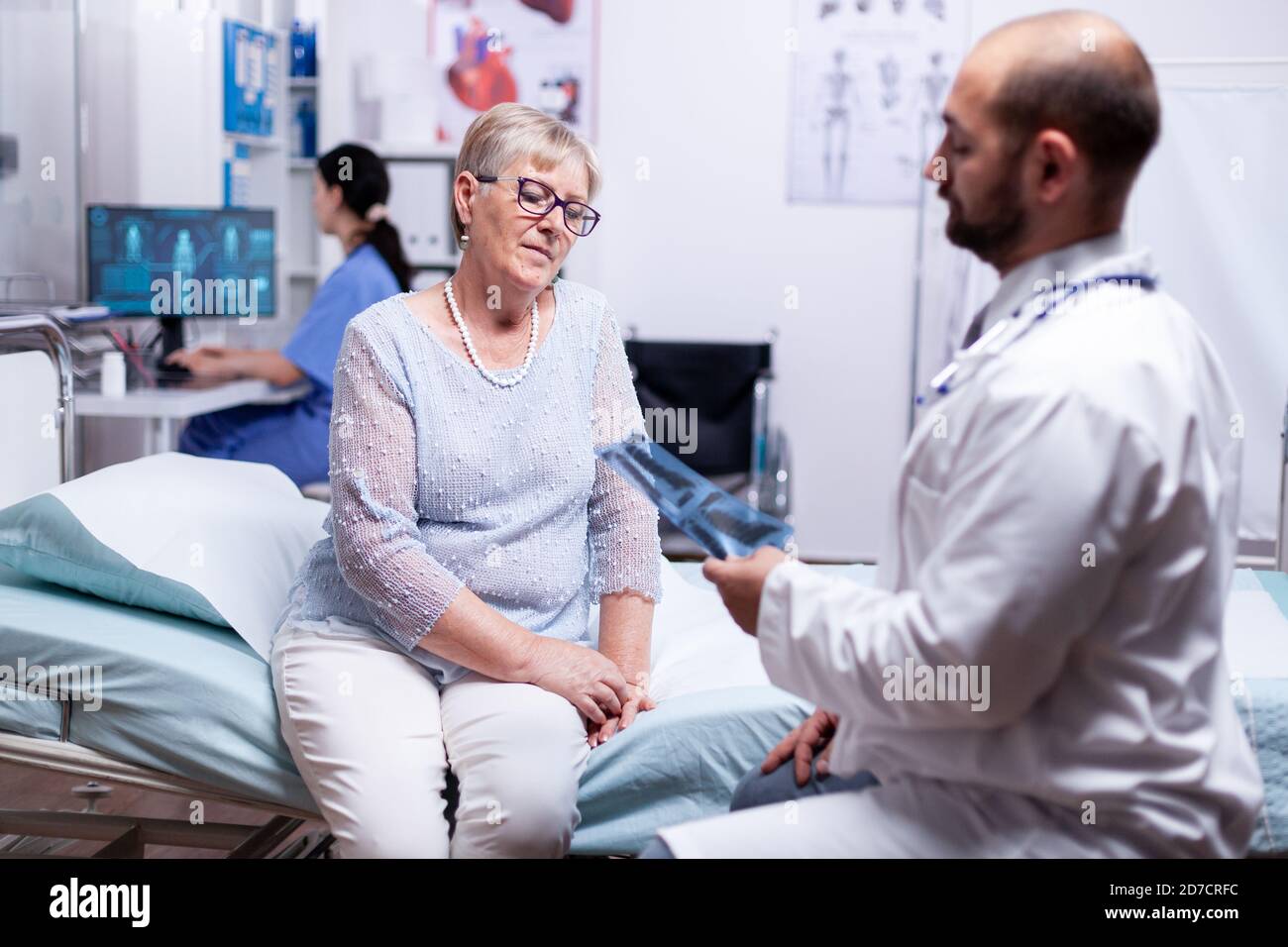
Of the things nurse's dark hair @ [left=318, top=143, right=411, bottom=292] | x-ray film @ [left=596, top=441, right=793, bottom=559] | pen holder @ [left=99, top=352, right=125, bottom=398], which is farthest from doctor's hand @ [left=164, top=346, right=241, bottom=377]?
x-ray film @ [left=596, top=441, right=793, bottom=559]

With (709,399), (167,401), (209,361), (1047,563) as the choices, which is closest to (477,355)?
(1047,563)

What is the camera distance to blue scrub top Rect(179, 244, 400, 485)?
332 cm

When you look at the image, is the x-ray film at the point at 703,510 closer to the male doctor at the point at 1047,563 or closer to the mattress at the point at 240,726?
the male doctor at the point at 1047,563

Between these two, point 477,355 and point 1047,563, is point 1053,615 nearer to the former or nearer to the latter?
point 1047,563

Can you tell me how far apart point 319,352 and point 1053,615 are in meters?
2.68

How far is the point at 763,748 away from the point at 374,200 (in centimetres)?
227

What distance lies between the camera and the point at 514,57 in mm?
4590

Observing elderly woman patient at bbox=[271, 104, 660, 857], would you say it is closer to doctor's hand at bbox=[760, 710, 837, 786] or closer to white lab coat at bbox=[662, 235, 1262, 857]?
doctor's hand at bbox=[760, 710, 837, 786]

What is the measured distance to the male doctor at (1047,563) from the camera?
36.7 inches

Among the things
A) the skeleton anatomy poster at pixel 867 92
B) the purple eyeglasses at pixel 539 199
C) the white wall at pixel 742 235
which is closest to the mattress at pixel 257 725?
the purple eyeglasses at pixel 539 199
